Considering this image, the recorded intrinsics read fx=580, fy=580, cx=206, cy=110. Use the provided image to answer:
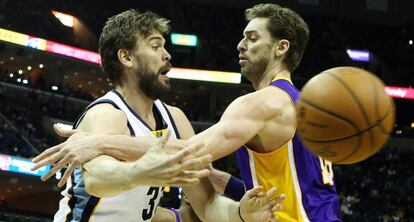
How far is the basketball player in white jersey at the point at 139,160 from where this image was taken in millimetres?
2754

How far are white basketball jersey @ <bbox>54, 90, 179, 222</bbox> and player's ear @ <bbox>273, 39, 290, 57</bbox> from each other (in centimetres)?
97

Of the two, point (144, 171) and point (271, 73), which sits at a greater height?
point (271, 73)

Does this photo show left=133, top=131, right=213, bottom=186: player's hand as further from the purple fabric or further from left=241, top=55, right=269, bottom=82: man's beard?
the purple fabric

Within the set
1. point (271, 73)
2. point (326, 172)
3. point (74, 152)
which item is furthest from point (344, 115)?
point (74, 152)

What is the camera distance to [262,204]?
3.11 m

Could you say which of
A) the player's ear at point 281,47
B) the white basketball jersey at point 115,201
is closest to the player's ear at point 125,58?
the white basketball jersey at point 115,201

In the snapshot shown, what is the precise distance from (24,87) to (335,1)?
45.1 ft

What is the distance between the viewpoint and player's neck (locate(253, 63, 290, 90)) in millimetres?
3617

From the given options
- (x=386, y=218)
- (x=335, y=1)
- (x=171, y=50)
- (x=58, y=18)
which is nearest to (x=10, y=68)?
(x=58, y=18)

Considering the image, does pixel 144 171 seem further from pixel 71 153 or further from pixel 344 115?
pixel 344 115

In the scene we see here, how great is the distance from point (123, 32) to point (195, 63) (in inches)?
834

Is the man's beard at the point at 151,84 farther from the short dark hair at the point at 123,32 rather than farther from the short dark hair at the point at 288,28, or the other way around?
the short dark hair at the point at 288,28

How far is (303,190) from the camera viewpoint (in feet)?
10.6

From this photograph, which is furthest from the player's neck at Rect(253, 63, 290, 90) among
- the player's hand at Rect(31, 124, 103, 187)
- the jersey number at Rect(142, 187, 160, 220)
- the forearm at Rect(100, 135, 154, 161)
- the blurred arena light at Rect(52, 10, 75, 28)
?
the blurred arena light at Rect(52, 10, 75, 28)
